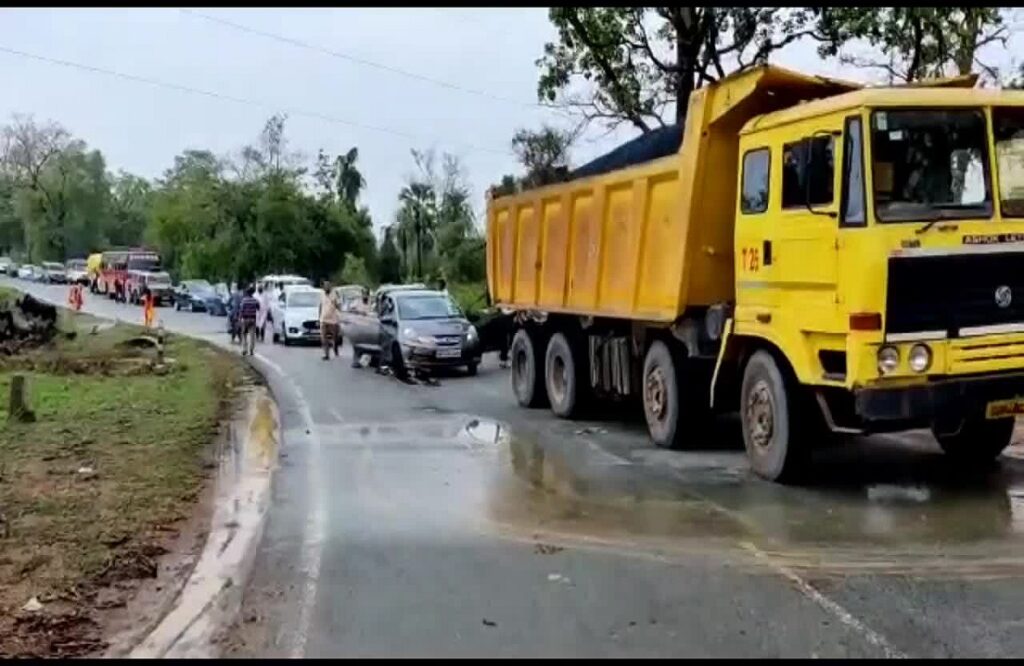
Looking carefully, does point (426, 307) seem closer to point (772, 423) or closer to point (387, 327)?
point (387, 327)

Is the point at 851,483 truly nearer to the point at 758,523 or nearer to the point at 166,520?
the point at 758,523

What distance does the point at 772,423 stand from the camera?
10.1m

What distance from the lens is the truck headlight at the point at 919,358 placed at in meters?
A: 8.83

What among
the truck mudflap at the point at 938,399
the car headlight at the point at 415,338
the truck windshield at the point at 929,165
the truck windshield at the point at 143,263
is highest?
the truck windshield at the point at 143,263

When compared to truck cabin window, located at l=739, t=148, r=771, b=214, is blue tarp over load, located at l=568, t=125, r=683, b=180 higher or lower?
higher

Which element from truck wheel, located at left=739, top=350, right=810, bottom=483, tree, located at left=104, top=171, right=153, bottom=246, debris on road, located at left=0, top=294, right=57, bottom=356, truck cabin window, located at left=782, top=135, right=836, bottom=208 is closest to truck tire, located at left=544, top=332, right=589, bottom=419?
truck wheel, located at left=739, top=350, right=810, bottom=483

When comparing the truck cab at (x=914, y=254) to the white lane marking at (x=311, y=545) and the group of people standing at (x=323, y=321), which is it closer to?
the white lane marking at (x=311, y=545)

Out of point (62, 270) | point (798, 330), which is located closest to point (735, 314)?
point (798, 330)

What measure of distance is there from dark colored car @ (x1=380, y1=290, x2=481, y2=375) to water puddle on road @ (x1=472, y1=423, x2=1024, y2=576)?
9.75 metres

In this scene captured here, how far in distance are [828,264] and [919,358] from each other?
979mm

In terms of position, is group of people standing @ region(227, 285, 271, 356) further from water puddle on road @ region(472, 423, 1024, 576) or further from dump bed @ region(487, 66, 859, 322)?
water puddle on road @ region(472, 423, 1024, 576)

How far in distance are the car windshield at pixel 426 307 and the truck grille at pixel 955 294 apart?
1446 cm

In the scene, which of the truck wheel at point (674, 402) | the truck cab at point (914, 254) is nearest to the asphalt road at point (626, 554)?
the truck wheel at point (674, 402)

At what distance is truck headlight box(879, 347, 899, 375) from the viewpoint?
346 inches
